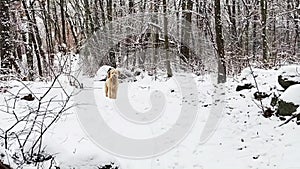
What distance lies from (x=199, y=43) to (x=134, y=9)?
4703mm

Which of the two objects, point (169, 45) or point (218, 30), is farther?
point (169, 45)

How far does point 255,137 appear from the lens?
7.61m

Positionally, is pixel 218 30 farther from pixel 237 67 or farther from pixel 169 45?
pixel 169 45

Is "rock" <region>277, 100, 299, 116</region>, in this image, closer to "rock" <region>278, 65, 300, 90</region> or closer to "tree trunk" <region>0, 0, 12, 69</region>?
"rock" <region>278, 65, 300, 90</region>

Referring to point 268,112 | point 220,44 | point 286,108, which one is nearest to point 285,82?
point 268,112

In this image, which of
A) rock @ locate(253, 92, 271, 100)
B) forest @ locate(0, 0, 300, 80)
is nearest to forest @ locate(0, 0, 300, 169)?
rock @ locate(253, 92, 271, 100)

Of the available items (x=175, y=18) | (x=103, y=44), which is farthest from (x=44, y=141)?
(x=103, y=44)

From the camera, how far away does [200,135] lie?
809 cm

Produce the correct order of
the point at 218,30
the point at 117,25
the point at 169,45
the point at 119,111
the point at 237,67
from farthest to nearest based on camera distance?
the point at 117,25, the point at 169,45, the point at 237,67, the point at 218,30, the point at 119,111

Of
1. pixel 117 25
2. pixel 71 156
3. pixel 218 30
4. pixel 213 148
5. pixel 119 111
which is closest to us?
pixel 71 156

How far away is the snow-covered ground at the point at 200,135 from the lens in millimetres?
6371

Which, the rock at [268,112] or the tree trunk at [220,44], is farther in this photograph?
the tree trunk at [220,44]

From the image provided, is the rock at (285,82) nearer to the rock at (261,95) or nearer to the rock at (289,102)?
the rock at (261,95)

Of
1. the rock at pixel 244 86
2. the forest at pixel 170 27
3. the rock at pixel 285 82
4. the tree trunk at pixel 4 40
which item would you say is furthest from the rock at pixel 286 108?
the tree trunk at pixel 4 40
